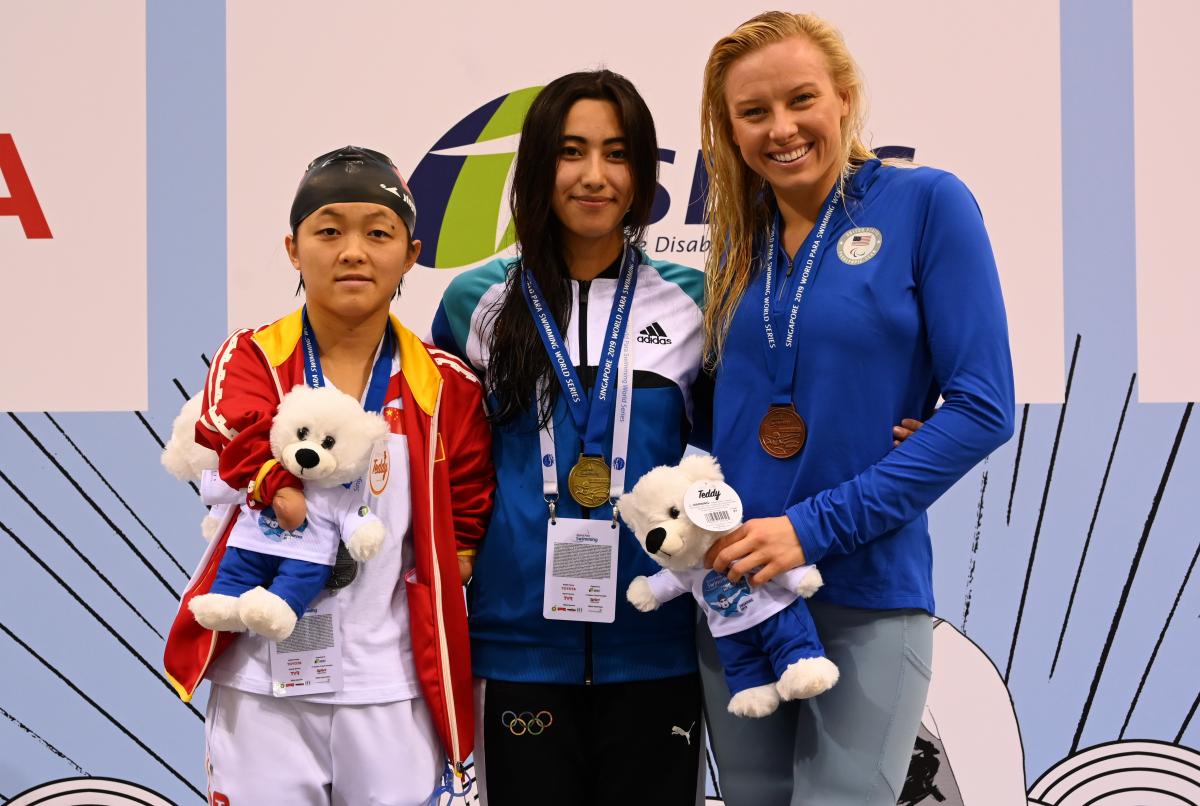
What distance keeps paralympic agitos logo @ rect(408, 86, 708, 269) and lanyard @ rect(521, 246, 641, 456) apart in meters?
1.13

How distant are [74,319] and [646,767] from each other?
2263 mm

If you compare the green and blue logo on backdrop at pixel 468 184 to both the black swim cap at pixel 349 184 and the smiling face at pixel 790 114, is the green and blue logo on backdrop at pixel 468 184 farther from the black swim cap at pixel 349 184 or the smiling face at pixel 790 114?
the smiling face at pixel 790 114

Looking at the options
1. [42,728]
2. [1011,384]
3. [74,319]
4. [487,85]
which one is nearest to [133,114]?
[74,319]

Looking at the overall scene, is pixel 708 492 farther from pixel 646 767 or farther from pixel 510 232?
pixel 510 232

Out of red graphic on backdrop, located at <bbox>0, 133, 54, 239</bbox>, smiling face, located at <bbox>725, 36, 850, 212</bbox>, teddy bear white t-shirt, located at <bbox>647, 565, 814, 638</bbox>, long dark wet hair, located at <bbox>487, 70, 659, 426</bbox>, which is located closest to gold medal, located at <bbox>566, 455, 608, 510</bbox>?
→ long dark wet hair, located at <bbox>487, 70, 659, 426</bbox>

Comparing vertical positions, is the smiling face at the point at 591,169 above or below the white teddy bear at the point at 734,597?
above

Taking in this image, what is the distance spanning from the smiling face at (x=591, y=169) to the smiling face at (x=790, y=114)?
0.26 meters

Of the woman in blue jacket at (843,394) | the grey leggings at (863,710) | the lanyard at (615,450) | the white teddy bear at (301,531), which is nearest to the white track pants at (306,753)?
the white teddy bear at (301,531)

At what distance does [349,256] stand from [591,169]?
0.46 m

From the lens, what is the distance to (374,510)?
5.45 feet

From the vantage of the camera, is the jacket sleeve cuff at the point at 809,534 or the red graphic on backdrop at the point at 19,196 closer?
the jacket sleeve cuff at the point at 809,534

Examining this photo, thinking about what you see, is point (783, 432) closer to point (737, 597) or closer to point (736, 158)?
point (737, 597)

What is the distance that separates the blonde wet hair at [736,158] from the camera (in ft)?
5.18

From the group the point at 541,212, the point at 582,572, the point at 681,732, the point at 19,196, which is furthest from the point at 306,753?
the point at 19,196
